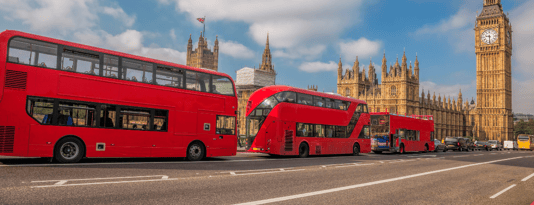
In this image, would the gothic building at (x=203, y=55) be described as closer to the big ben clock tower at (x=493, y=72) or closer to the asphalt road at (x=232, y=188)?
the big ben clock tower at (x=493, y=72)

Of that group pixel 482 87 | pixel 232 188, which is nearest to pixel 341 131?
pixel 232 188

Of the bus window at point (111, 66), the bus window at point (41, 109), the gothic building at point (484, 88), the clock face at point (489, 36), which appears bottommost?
the bus window at point (41, 109)

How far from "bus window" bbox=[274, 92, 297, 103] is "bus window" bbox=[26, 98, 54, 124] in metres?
9.81

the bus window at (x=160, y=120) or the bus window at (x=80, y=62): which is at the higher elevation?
the bus window at (x=80, y=62)

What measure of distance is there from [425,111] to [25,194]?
3370 inches

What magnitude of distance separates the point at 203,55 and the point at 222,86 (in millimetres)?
112461

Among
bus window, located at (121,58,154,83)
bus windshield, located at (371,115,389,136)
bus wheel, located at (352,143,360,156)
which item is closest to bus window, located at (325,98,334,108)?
bus wheel, located at (352,143,360,156)

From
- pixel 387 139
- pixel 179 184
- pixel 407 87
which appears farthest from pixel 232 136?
pixel 407 87

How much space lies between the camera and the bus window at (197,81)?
1373 centimetres

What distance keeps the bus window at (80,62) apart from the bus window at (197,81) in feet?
10.6

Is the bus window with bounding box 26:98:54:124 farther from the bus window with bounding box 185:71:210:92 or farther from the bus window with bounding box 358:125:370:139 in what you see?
the bus window with bounding box 358:125:370:139

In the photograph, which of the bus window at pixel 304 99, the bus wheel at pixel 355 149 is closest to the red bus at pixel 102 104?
the bus window at pixel 304 99

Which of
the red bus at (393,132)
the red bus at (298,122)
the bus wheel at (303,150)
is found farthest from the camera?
the red bus at (393,132)

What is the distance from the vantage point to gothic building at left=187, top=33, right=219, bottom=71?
406 feet
